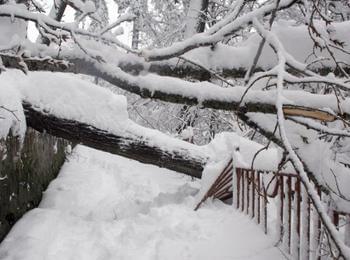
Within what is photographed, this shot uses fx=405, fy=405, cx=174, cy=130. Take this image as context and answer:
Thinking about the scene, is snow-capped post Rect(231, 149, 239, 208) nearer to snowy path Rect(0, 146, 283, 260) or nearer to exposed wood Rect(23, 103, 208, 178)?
snowy path Rect(0, 146, 283, 260)

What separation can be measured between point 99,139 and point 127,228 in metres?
1.20

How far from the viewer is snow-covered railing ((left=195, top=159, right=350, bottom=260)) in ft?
9.32

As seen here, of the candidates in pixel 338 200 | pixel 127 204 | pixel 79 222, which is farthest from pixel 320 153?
pixel 127 204

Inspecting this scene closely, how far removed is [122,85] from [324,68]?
1.50 m

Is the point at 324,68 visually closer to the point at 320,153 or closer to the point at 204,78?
the point at 320,153

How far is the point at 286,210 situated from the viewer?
388 centimetres

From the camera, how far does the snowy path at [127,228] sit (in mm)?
4160

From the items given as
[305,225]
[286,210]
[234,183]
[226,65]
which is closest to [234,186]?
[234,183]

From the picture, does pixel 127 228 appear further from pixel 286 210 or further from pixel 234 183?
pixel 286 210

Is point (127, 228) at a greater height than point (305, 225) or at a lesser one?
lesser

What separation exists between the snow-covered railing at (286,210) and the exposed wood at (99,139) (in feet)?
3.39

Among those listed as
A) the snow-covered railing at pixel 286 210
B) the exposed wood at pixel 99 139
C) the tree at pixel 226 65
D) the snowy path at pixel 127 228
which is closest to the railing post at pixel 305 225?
the snow-covered railing at pixel 286 210

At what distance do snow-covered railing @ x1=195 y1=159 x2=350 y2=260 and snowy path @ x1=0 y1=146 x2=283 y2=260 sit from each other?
18 centimetres

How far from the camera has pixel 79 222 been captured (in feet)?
17.3
